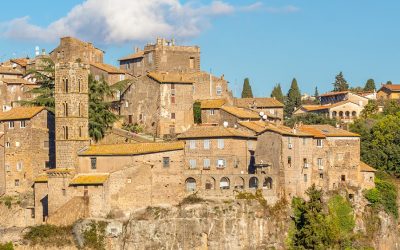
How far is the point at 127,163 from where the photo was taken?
78.3 metres

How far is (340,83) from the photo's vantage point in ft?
493

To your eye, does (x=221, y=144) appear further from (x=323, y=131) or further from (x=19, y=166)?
(x=19, y=166)

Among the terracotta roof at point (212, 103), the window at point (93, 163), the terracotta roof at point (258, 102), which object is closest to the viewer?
the window at point (93, 163)

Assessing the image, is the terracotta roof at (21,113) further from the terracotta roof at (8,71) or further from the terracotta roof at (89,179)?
the terracotta roof at (8,71)

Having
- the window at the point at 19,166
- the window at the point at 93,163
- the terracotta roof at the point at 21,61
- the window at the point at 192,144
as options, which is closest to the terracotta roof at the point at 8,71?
the terracotta roof at the point at 21,61

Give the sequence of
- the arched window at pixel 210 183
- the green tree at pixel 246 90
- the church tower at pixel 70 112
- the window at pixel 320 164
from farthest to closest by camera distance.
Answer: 1. the green tree at pixel 246 90
2. the window at pixel 320 164
3. the arched window at pixel 210 183
4. the church tower at pixel 70 112

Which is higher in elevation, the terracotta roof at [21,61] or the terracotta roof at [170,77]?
the terracotta roof at [21,61]

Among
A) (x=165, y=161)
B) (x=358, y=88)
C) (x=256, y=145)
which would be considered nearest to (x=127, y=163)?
(x=165, y=161)

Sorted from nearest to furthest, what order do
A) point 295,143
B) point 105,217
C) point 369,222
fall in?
point 105,217, point 295,143, point 369,222

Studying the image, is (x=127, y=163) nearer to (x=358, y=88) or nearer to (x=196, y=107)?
(x=196, y=107)

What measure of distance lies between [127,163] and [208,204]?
705 cm

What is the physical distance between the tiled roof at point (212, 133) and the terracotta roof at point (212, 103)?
9663 millimetres

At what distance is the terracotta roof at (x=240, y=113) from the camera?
9143 cm

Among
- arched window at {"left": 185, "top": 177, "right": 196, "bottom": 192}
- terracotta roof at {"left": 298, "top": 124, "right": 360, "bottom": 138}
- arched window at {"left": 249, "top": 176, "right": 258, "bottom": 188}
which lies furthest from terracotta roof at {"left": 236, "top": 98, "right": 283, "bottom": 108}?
arched window at {"left": 185, "top": 177, "right": 196, "bottom": 192}
